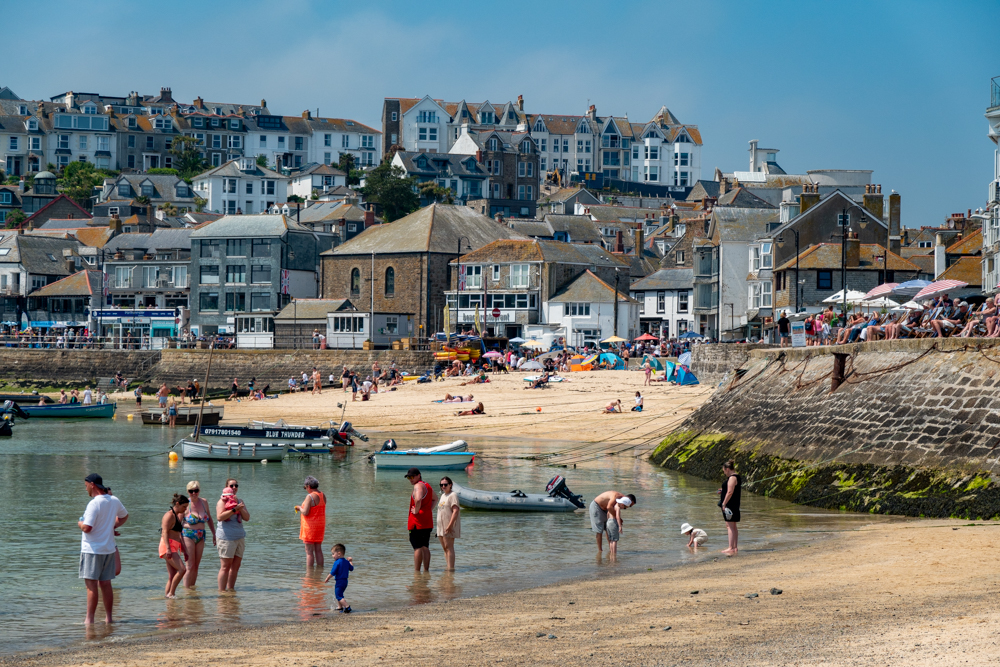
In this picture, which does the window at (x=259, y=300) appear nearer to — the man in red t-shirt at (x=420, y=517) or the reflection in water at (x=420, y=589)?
the man in red t-shirt at (x=420, y=517)

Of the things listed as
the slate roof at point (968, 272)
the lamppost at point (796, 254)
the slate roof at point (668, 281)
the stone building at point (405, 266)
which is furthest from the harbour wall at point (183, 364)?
the slate roof at point (968, 272)

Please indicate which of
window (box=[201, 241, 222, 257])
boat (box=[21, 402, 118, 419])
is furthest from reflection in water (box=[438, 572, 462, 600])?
window (box=[201, 241, 222, 257])

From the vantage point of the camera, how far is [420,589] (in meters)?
16.1

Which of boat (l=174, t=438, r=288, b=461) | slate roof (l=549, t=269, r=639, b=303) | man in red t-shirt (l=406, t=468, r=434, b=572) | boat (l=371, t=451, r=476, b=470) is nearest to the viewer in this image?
man in red t-shirt (l=406, t=468, r=434, b=572)

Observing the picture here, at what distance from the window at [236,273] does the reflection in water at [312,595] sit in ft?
245

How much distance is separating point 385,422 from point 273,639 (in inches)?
1492

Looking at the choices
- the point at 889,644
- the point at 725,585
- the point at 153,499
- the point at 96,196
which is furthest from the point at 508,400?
the point at 96,196

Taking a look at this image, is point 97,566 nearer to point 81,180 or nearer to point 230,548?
point 230,548

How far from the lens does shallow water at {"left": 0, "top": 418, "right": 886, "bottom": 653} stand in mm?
15031

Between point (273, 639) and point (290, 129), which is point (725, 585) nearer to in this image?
point (273, 639)

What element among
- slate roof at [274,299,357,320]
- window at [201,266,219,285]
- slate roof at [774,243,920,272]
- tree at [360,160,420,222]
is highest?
tree at [360,160,420,222]

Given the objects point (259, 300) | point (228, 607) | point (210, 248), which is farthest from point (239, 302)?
point (228, 607)

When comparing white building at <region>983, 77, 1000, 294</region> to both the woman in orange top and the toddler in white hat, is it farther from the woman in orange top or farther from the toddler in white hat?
the woman in orange top

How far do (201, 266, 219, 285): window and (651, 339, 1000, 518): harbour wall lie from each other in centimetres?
6613
